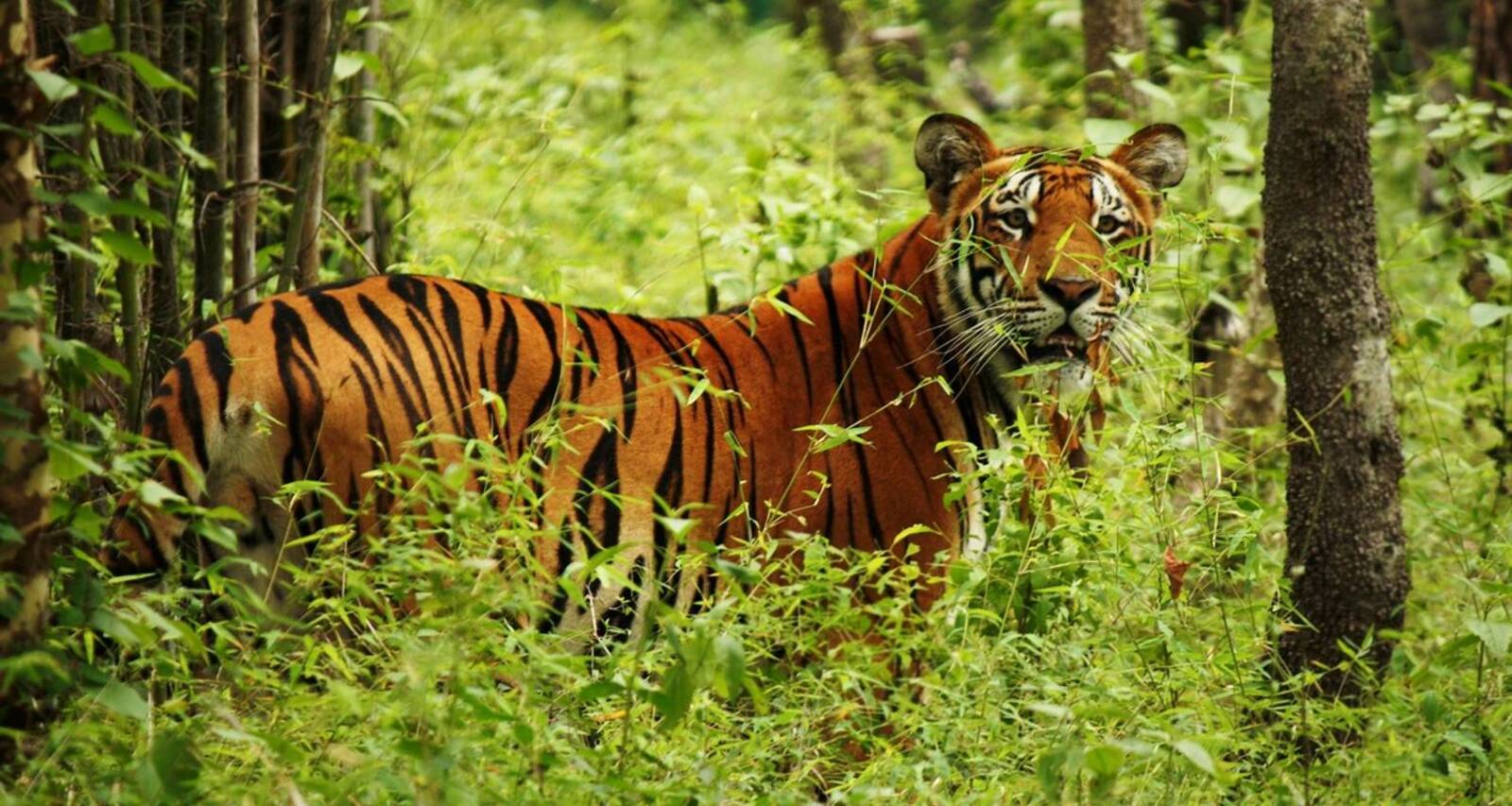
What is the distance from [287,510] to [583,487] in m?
0.72

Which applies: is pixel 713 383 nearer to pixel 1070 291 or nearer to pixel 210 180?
pixel 1070 291

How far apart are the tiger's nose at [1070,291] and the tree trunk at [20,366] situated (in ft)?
7.27

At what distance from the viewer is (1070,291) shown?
3.88 m

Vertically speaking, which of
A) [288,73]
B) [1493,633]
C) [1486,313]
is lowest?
[1493,633]

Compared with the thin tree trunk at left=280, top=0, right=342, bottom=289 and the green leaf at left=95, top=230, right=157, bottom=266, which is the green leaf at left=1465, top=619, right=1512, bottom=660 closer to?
the green leaf at left=95, top=230, right=157, bottom=266

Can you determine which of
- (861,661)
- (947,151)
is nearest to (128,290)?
(861,661)

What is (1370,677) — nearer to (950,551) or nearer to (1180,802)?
(1180,802)

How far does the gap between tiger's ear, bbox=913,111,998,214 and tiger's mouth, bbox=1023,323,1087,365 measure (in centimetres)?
50

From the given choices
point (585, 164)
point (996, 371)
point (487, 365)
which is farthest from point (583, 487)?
point (585, 164)

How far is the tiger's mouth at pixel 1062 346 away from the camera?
3.95 m

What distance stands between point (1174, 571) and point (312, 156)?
8.05 ft

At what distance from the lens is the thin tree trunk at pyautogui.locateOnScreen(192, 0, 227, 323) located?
4.20m

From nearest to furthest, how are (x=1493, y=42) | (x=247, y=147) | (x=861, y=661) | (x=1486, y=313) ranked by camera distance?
1. (x=861, y=661)
2. (x=247, y=147)
3. (x=1486, y=313)
4. (x=1493, y=42)

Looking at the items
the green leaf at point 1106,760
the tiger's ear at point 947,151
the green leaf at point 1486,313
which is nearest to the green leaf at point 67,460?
the green leaf at point 1106,760
